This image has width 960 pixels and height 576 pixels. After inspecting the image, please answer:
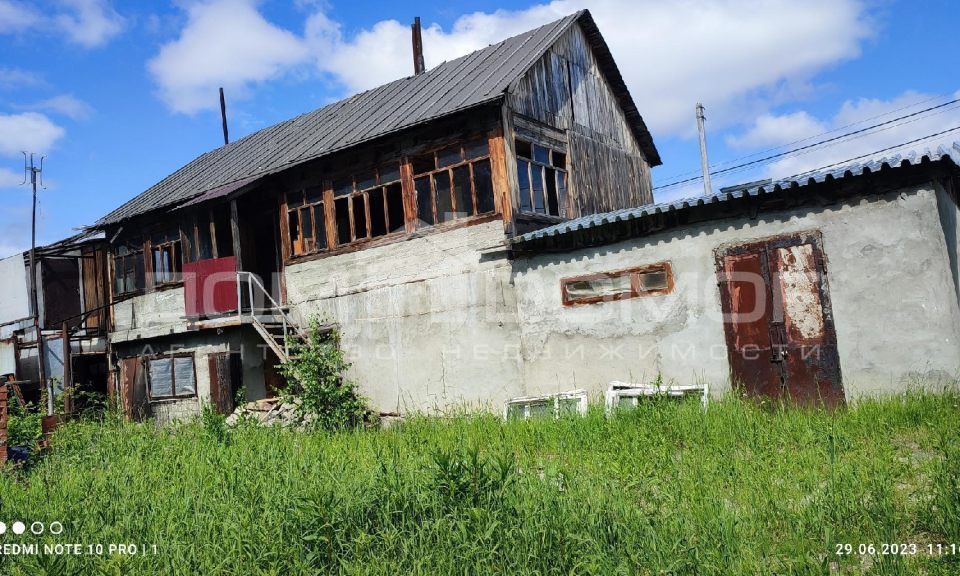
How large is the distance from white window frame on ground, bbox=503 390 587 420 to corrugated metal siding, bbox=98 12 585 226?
5142 mm

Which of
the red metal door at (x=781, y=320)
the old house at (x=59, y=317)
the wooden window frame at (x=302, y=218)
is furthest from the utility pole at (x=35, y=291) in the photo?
the red metal door at (x=781, y=320)

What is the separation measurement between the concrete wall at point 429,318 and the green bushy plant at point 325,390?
2.17 feet

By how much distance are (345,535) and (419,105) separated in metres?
10.5

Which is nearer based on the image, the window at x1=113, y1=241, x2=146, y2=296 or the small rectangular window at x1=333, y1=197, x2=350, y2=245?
the small rectangular window at x1=333, y1=197, x2=350, y2=245

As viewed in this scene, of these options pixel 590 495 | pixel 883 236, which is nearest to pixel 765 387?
pixel 883 236

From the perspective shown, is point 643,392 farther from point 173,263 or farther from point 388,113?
point 173,263

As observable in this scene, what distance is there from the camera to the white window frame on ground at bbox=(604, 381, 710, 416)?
9.05 metres

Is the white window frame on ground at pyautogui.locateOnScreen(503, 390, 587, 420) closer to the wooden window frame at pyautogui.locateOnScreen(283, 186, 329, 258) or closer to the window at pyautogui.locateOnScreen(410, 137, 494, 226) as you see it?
the window at pyautogui.locateOnScreen(410, 137, 494, 226)

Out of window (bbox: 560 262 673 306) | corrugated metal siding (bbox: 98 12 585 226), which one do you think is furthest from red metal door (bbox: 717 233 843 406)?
corrugated metal siding (bbox: 98 12 585 226)

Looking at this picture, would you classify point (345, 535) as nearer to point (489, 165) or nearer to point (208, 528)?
point (208, 528)

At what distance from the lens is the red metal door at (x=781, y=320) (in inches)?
336

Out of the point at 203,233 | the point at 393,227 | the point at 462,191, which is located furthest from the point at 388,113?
the point at 203,233

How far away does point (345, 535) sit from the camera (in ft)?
15.5

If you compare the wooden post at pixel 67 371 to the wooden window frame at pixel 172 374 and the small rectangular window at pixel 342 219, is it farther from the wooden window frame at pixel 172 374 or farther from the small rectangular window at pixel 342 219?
the small rectangular window at pixel 342 219
